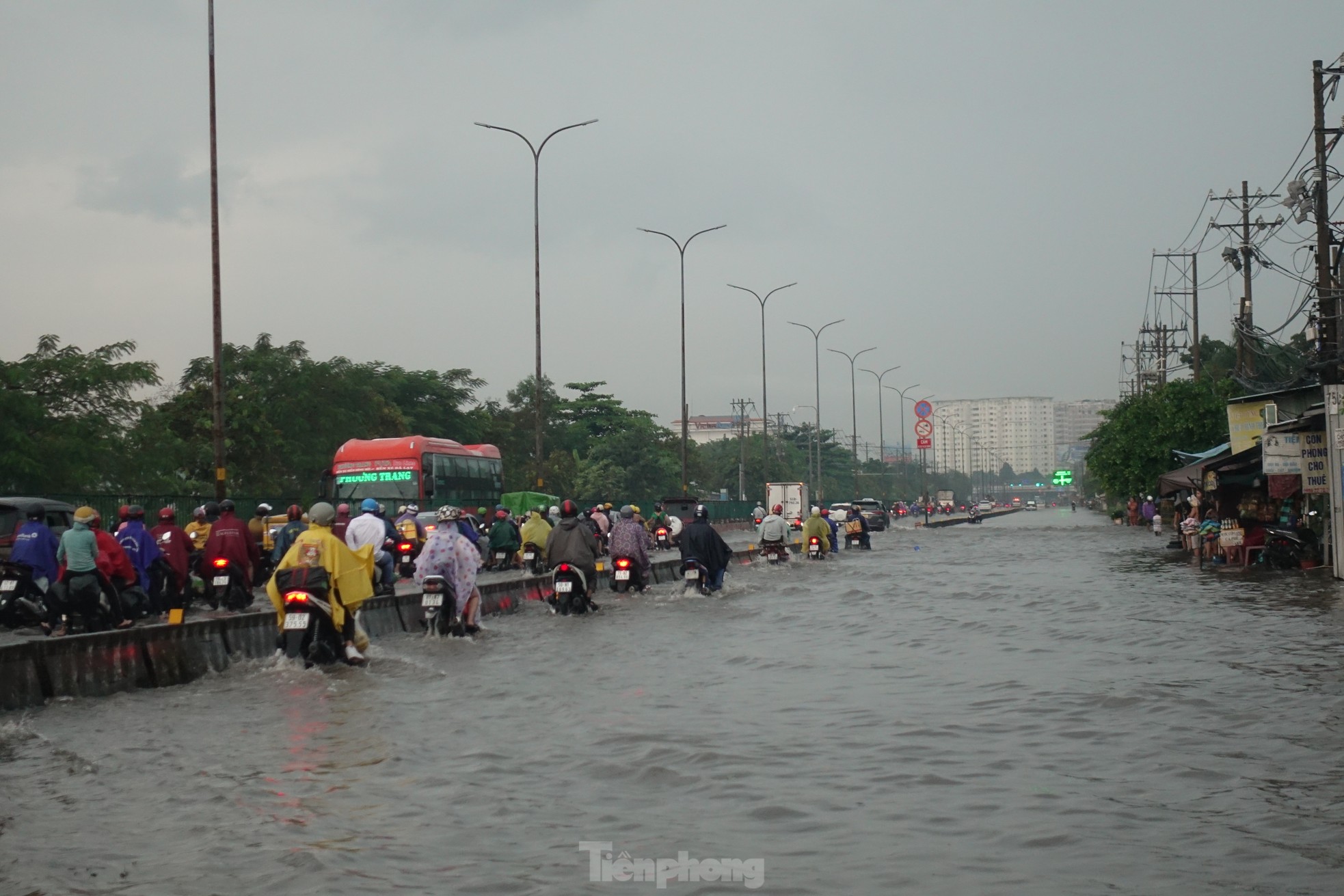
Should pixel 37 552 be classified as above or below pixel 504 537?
above

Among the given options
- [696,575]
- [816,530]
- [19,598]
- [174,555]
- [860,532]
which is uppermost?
[174,555]

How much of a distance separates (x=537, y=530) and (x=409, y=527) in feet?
8.24

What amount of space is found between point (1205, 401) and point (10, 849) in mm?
51896

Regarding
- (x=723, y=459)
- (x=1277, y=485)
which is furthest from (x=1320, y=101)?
(x=723, y=459)

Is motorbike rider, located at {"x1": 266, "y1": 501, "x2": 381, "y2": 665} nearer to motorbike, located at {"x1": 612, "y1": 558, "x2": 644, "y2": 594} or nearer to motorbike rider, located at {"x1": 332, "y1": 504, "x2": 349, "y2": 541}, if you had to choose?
motorbike rider, located at {"x1": 332, "y1": 504, "x2": 349, "y2": 541}

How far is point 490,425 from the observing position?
85375mm

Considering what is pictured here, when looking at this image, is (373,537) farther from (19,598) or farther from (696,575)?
(696,575)

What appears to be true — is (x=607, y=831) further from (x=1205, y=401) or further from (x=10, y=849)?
(x=1205, y=401)

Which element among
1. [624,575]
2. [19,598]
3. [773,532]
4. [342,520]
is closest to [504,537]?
[773,532]

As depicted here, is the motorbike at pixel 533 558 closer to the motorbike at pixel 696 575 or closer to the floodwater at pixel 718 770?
the motorbike at pixel 696 575

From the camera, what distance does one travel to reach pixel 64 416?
3666cm

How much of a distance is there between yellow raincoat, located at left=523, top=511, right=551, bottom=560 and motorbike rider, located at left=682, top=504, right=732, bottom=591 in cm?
282

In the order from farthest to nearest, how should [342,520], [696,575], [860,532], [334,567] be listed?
[860,532]
[696,575]
[342,520]
[334,567]

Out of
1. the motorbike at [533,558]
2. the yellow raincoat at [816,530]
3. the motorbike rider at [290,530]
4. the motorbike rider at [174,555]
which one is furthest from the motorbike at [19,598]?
the yellow raincoat at [816,530]
